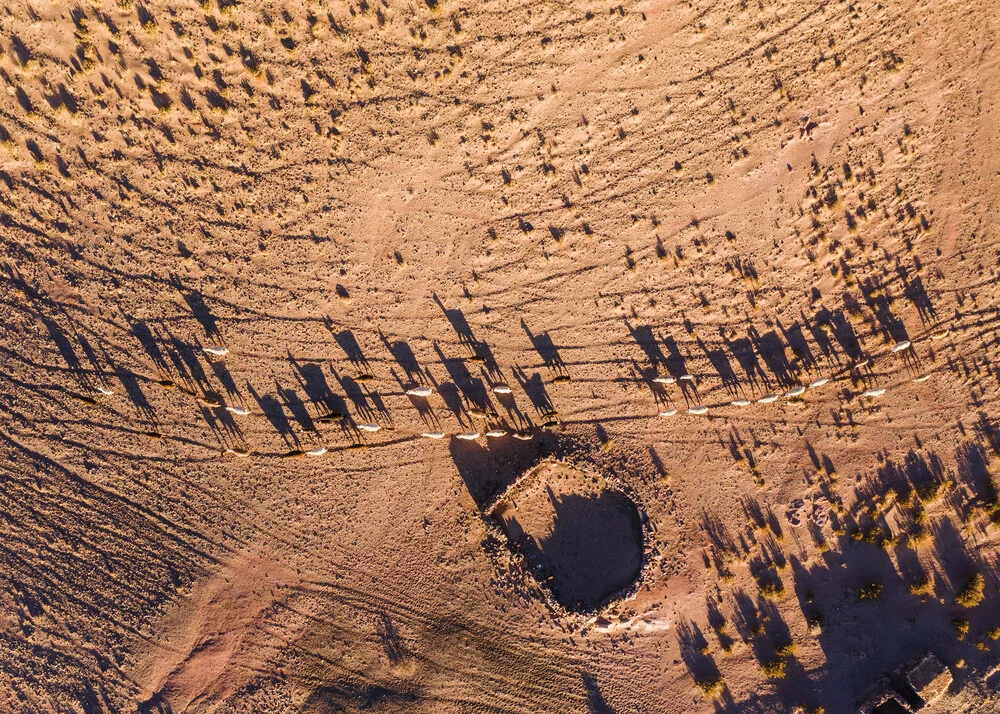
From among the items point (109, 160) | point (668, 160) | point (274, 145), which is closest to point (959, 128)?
point (668, 160)

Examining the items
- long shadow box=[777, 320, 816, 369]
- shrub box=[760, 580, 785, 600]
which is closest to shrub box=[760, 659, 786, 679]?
shrub box=[760, 580, 785, 600]

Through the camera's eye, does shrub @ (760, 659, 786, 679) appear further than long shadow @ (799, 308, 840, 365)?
Yes

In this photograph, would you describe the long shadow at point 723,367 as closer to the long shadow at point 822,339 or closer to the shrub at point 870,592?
the long shadow at point 822,339

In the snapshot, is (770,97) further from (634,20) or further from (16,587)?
(16,587)

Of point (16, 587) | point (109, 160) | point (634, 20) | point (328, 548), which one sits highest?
point (109, 160)

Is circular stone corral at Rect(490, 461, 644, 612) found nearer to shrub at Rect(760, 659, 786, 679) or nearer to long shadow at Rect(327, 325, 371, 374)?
shrub at Rect(760, 659, 786, 679)

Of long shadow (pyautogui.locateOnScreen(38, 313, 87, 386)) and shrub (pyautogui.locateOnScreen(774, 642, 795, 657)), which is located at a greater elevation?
long shadow (pyautogui.locateOnScreen(38, 313, 87, 386))

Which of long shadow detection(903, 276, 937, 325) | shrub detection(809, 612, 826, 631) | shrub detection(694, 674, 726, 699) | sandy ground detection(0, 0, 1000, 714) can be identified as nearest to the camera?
sandy ground detection(0, 0, 1000, 714)
